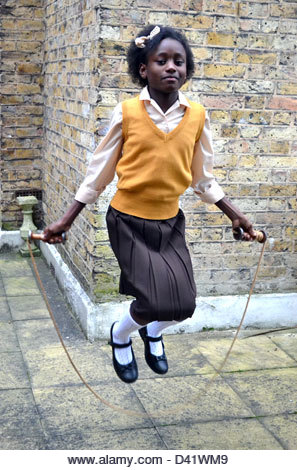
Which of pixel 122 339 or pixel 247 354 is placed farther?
pixel 247 354

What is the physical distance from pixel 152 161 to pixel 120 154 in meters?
0.25

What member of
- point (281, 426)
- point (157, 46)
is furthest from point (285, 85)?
point (281, 426)

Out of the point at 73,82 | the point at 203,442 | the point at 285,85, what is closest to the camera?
the point at 203,442

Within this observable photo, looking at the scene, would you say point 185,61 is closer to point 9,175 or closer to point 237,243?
point 237,243

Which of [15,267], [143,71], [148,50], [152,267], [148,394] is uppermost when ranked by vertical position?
[148,50]

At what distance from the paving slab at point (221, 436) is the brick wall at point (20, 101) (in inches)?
171

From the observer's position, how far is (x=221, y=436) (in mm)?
3650

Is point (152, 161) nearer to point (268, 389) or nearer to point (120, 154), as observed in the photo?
point (120, 154)

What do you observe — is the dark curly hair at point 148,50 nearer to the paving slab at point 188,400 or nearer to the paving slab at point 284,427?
the paving slab at point 188,400

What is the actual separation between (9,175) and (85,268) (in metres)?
2.50

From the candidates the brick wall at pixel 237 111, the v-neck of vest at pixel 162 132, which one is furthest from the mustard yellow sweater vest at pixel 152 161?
the brick wall at pixel 237 111

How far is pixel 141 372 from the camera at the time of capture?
4.52 metres

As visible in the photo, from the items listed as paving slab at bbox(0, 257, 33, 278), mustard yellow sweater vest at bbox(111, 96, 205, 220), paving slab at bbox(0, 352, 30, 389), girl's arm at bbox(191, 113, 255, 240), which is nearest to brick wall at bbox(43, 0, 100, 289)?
paving slab at bbox(0, 257, 33, 278)

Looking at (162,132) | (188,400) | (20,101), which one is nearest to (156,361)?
(188,400)
